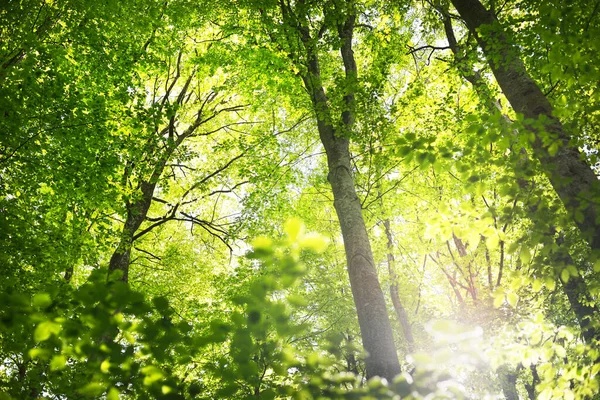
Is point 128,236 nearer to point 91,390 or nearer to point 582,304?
point 91,390

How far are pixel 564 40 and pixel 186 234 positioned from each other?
16.1 m

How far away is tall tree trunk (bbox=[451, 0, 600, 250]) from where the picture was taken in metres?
2.89

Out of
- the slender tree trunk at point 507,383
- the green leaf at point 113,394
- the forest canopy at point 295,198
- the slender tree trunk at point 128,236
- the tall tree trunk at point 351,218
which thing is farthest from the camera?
the slender tree trunk at point 507,383

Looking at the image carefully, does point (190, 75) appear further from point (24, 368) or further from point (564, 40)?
point (564, 40)

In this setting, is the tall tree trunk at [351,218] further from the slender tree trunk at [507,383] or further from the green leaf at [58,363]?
the slender tree trunk at [507,383]

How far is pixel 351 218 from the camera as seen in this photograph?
6.34m

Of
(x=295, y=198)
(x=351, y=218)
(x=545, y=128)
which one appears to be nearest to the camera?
(x=545, y=128)

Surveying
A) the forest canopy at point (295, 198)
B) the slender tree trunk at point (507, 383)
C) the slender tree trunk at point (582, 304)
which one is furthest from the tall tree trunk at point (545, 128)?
the slender tree trunk at point (507, 383)

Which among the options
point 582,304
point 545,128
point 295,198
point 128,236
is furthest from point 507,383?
point 128,236

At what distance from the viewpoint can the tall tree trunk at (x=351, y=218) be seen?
5.23 meters

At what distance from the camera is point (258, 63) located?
31.5 feet

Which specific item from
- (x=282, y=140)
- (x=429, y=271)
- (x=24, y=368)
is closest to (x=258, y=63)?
(x=282, y=140)

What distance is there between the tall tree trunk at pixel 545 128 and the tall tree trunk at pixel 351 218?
8.73 ft

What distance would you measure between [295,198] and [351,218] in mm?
9336
